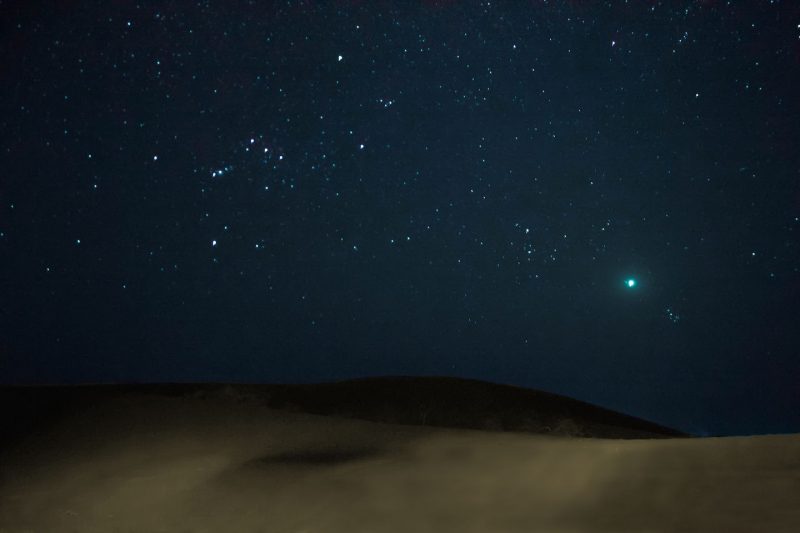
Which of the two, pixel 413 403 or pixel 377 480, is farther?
pixel 413 403

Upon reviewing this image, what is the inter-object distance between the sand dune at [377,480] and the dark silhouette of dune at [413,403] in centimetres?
114

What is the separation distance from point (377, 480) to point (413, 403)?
3.69m

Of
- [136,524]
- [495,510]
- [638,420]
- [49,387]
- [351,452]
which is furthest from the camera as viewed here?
[638,420]

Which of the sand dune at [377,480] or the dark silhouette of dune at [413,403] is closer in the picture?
the sand dune at [377,480]

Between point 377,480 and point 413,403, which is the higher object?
point 413,403

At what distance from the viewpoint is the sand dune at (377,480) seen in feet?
10.00

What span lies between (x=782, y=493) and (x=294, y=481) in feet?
9.02

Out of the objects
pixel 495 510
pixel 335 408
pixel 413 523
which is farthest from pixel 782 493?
pixel 335 408

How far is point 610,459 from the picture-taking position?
397 cm

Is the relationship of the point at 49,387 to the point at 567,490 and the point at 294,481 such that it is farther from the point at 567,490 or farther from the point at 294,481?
the point at 567,490

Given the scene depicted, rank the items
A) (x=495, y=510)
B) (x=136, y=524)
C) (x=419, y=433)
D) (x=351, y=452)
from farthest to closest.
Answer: (x=419, y=433), (x=351, y=452), (x=136, y=524), (x=495, y=510)

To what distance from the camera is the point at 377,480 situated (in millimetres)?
3926

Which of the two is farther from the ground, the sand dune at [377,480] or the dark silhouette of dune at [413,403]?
the dark silhouette of dune at [413,403]

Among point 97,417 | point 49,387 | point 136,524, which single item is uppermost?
point 49,387
